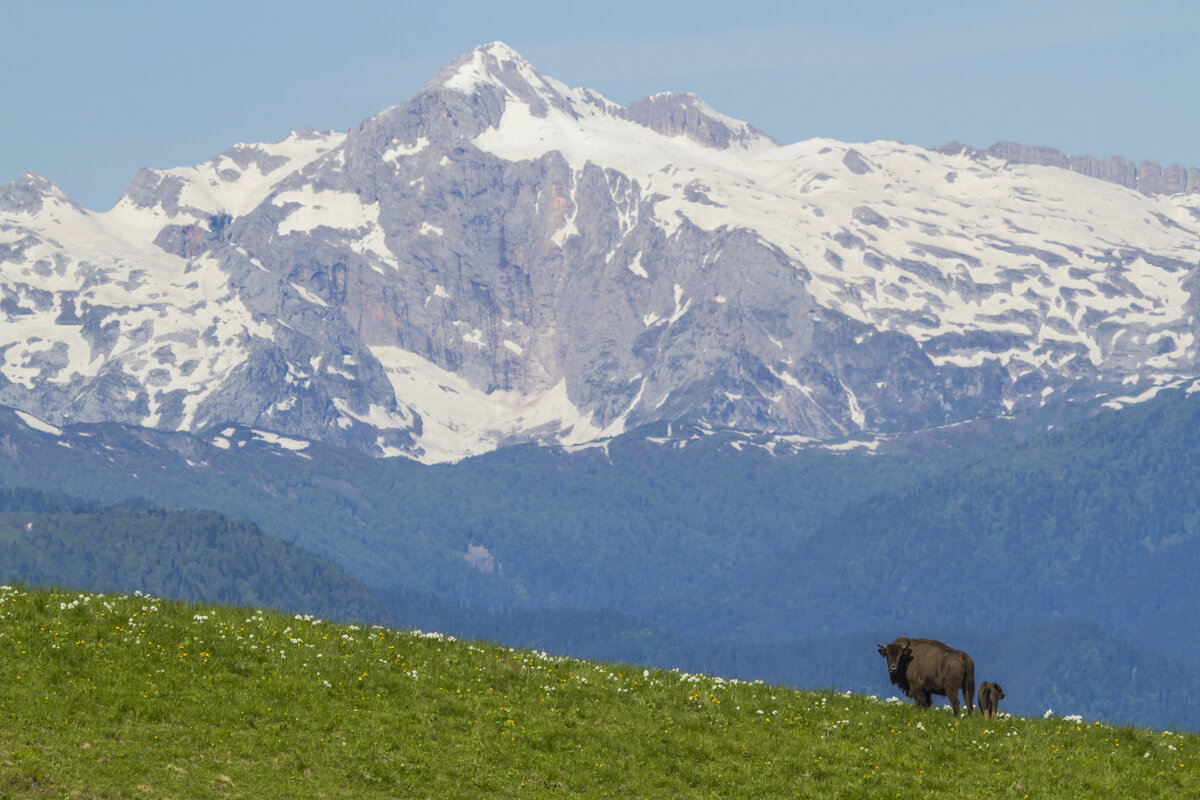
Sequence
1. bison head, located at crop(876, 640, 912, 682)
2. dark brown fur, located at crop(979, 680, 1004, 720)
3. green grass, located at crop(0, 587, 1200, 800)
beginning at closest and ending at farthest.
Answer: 1. green grass, located at crop(0, 587, 1200, 800)
2. dark brown fur, located at crop(979, 680, 1004, 720)
3. bison head, located at crop(876, 640, 912, 682)

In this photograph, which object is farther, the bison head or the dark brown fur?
the bison head

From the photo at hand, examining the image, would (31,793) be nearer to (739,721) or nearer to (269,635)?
(269,635)

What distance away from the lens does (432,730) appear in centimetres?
4269

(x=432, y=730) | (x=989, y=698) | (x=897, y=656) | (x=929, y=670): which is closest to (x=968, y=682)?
(x=989, y=698)

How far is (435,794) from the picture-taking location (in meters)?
39.1

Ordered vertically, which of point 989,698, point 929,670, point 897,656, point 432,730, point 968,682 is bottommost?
point 432,730

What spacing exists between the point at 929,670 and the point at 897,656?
95cm

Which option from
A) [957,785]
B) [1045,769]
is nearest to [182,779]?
[957,785]

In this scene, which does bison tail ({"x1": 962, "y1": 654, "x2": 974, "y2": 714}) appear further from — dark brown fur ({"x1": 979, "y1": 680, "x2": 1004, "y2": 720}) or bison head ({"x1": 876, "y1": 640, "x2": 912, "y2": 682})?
bison head ({"x1": 876, "y1": 640, "x2": 912, "y2": 682})

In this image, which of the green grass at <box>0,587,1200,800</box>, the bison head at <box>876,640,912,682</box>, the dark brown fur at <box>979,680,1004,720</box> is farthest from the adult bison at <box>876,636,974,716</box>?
the green grass at <box>0,587,1200,800</box>

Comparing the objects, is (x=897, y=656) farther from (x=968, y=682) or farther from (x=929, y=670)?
(x=968, y=682)

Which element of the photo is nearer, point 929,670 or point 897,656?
point 929,670

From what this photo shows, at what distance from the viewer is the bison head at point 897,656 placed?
159 feet

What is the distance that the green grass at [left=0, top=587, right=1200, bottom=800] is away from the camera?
39375 mm
